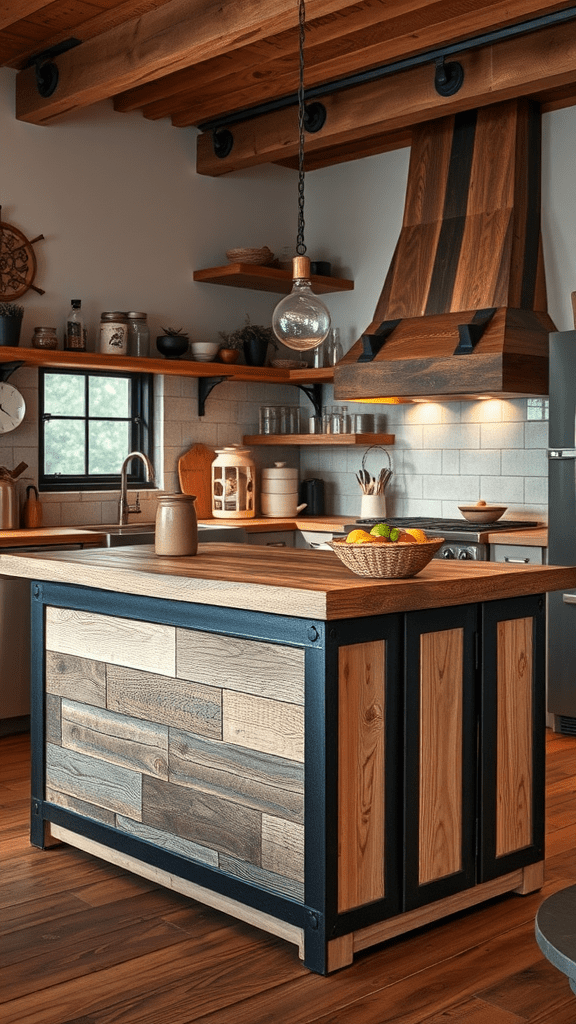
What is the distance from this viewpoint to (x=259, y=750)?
2.86 m

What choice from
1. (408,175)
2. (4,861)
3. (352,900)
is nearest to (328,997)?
(352,900)

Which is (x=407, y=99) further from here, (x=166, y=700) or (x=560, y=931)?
(x=560, y=931)

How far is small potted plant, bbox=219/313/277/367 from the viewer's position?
6465mm

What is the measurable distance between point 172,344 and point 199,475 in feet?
2.62

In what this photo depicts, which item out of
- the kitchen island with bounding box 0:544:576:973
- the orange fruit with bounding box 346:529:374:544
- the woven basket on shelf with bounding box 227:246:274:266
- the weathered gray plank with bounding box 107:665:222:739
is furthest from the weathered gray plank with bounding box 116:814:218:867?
the woven basket on shelf with bounding box 227:246:274:266

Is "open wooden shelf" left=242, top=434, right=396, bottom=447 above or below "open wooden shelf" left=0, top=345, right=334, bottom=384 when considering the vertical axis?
below

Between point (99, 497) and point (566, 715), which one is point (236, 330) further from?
point (566, 715)

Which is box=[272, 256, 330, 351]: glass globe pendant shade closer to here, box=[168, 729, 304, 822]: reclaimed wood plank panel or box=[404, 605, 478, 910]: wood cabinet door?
box=[404, 605, 478, 910]: wood cabinet door

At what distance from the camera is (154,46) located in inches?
183

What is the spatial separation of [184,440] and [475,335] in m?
1.92

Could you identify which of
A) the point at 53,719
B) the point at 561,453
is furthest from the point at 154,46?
the point at 53,719

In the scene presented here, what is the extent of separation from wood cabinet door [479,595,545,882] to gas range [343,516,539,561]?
1985mm

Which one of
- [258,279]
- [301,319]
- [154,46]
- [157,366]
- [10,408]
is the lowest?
[10,408]

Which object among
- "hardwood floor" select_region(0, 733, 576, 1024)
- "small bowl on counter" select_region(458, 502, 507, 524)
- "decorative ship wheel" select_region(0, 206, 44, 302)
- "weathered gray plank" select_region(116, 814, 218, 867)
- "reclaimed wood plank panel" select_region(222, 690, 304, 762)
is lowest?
"hardwood floor" select_region(0, 733, 576, 1024)
